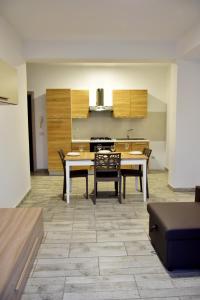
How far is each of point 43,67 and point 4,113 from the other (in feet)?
11.9

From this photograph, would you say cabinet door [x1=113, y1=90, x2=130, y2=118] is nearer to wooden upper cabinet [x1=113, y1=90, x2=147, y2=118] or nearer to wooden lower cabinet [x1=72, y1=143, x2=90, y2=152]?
wooden upper cabinet [x1=113, y1=90, x2=147, y2=118]

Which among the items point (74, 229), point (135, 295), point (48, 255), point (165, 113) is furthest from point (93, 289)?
point (165, 113)

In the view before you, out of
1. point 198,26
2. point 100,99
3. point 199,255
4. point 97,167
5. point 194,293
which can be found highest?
point 198,26

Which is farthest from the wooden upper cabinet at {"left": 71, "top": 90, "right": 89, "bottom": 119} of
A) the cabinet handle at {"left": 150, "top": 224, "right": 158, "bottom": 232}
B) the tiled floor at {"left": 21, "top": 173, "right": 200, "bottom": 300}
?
the cabinet handle at {"left": 150, "top": 224, "right": 158, "bottom": 232}

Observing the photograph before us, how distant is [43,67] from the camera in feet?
22.3

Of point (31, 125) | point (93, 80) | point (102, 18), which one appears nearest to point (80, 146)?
point (31, 125)

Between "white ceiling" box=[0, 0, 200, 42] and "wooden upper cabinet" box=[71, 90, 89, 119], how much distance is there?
2155mm

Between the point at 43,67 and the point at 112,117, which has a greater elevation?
the point at 43,67

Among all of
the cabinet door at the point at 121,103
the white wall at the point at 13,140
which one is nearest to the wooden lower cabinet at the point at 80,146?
the cabinet door at the point at 121,103

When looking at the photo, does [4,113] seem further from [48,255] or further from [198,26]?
[198,26]

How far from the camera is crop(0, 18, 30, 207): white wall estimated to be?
352 centimetres

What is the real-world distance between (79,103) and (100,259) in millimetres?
4621

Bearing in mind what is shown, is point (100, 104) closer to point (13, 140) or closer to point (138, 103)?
point (138, 103)

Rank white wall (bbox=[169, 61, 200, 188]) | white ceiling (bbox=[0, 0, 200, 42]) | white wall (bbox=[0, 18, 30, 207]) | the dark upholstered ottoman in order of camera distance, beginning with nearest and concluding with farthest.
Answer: the dark upholstered ottoman, white ceiling (bbox=[0, 0, 200, 42]), white wall (bbox=[0, 18, 30, 207]), white wall (bbox=[169, 61, 200, 188])
